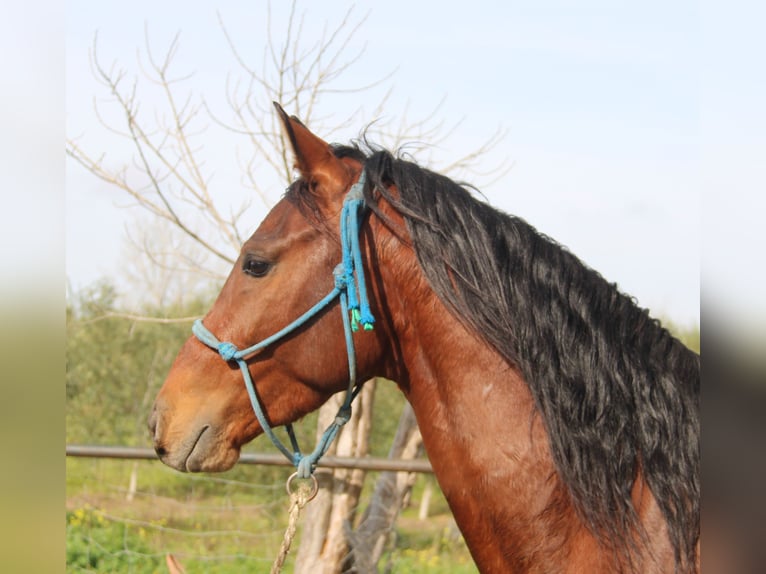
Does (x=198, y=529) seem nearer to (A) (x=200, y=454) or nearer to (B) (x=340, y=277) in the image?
(A) (x=200, y=454)

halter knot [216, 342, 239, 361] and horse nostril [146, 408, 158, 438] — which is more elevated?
halter knot [216, 342, 239, 361]

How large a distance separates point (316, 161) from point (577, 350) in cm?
94

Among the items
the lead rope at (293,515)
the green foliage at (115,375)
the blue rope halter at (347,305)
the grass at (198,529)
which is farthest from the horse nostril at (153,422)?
the green foliage at (115,375)

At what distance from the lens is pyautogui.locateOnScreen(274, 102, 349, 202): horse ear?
7.52ft

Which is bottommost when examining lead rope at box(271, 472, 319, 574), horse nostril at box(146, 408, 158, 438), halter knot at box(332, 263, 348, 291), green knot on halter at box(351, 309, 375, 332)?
lead rope at box(271, 472, 319, 574)

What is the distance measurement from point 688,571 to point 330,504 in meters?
3.53

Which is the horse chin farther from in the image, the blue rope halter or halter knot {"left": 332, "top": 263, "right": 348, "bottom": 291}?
halter knot {"left": 332, "top": 263, "right": 348, "bottom": 291}

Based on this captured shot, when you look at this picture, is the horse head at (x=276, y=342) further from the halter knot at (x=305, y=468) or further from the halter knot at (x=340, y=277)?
the halter knot at (x=305, y=468)

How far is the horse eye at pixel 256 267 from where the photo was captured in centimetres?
228

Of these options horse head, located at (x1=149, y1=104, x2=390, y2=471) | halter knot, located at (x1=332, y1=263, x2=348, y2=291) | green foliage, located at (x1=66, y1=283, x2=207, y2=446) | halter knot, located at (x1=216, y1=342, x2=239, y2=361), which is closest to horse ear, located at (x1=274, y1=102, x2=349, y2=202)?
horse head, located at (x1=149, y1=104, x2=390, y2=471)

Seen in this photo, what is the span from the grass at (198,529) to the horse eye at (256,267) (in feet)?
9.78

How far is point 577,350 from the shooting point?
210 cm

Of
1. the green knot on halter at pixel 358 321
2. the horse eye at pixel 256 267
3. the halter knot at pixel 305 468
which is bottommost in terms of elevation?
the halter knot at pixel 305 468

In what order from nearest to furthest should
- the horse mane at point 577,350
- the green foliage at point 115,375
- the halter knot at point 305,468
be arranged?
the horse mane at point 577,350, the halter knot at point 305,468, the green foliage at point 115,375
